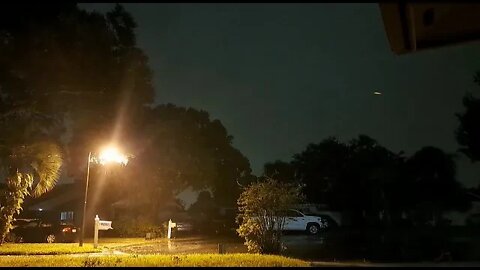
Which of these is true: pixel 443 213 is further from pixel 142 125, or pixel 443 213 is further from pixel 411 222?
pixel 142 125

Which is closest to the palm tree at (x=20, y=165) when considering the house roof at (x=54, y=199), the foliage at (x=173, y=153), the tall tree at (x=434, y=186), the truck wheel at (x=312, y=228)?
the truck wheel at (x=312, y=228)

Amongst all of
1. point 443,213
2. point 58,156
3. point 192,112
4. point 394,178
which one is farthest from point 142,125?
point 443,213

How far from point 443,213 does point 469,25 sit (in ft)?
67.0

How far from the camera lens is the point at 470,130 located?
36.5 metres

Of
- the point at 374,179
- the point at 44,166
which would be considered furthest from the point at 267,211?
the point at 374,179

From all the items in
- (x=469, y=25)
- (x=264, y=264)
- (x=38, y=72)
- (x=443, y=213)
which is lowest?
(x=264, y=264)

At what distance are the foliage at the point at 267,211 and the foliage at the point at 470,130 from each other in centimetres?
2308

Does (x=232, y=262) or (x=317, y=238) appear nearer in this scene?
(x=232, y=262)

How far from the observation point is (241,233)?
17.6m

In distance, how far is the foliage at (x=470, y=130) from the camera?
35.9 m

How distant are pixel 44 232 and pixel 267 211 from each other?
52.8 ft

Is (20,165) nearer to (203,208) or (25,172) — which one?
(25,172)

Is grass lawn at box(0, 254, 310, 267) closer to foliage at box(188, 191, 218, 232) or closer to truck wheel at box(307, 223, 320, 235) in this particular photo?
truck wheel at box(307, 223, 320, 235)

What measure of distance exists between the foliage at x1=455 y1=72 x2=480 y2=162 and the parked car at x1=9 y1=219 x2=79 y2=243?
83.8 ft
